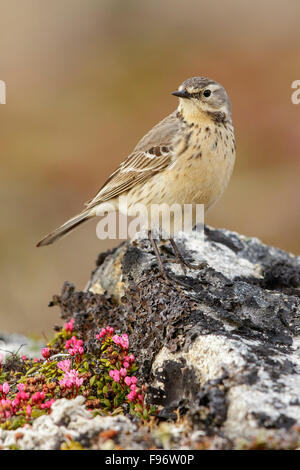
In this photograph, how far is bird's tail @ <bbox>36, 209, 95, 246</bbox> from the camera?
6.78 meters

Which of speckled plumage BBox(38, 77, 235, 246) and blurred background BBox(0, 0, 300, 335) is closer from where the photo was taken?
speckled plumage BBox(38, 77, 235, 246)

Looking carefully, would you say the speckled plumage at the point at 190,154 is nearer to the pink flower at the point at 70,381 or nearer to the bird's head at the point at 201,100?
the bird's head at the point at 201,100

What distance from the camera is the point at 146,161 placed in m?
6.27

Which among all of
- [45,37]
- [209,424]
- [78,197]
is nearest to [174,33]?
[45,37]

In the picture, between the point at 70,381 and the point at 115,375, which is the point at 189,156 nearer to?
the point at 115,375

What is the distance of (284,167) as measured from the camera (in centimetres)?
1709

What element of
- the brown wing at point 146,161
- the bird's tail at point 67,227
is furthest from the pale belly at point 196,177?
the bird's tail at point 67,227

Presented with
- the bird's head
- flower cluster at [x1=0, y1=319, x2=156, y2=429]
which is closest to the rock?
flower cluster at [x1=0, y1=319, x2=156, y2=429]

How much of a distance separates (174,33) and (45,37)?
465cm

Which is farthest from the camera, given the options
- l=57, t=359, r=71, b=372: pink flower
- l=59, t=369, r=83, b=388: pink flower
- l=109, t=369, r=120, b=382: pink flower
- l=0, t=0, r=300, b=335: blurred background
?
l=0, t=0, r=300, b=335: blurred background

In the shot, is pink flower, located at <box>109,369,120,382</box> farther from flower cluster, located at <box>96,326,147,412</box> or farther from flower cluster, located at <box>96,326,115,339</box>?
flower cluster, located at <box>96,326,115,339</box>

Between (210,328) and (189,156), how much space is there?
→ 2026 mm

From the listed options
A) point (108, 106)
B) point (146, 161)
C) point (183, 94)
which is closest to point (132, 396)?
point (146, 161)

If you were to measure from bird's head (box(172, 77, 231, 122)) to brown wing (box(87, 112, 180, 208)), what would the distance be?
0.71ft
